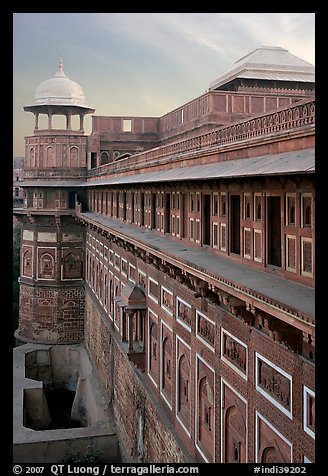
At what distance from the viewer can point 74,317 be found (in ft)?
99.9

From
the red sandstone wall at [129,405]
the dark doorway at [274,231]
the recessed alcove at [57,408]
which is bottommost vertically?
the recessed alcove at [57,408]

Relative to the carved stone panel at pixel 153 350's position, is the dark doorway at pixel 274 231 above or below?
above

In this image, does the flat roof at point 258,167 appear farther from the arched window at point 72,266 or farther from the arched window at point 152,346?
the arched window at point 72,266

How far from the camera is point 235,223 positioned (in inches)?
371

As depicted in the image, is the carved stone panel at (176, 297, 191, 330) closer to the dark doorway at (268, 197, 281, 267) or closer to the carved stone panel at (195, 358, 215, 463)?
the carved stone panel at (195, 358, 215, 463)

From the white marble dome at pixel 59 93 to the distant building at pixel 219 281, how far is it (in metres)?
9.41

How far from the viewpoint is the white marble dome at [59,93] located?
3328 cm

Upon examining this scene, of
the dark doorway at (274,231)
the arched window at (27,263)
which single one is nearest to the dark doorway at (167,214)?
the dark doorway at (274,231)

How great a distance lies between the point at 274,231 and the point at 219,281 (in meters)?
1.04

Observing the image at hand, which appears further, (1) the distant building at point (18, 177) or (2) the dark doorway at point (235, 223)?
(1) the distant building at point (18, 177)

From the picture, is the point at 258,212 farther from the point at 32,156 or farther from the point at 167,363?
the point at 32,156
